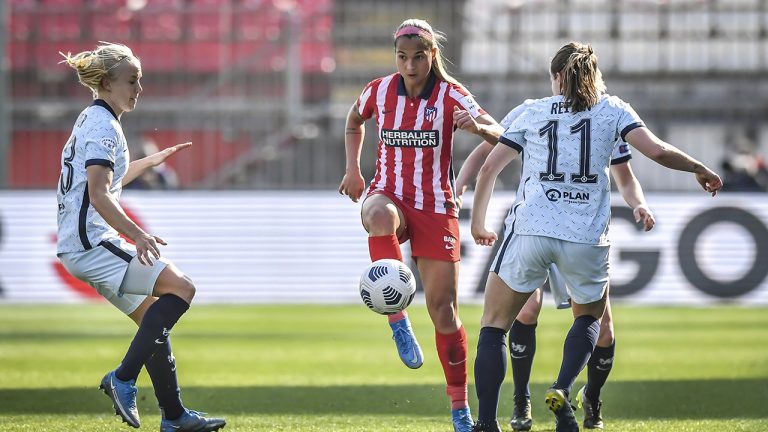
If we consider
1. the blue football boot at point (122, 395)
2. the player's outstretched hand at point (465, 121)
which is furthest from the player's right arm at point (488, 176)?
the blue football boot at point (122, 395)

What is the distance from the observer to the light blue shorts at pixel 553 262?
6.21 meters

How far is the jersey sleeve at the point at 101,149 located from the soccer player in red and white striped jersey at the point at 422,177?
1.48m

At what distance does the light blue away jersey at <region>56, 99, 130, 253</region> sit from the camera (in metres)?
6.23

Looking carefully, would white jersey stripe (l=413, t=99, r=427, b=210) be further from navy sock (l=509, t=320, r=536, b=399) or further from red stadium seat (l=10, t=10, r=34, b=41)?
red stadium seat (l=10, t=10, r=34, b=41)

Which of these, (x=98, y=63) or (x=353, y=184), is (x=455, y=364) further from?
(x=98, y=63)

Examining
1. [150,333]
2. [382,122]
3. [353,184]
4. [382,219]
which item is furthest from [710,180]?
[150,333]

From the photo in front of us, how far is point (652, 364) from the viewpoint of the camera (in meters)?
10.8

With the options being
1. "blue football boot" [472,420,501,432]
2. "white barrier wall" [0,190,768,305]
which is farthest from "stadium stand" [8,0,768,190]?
"blue football boot" [472,420,501,432]

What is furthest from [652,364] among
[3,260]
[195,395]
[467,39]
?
[467,39]

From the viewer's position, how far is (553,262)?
248 inches

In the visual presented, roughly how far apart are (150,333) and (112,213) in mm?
653

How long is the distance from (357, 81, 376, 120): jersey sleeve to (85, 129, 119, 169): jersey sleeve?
5.29ft

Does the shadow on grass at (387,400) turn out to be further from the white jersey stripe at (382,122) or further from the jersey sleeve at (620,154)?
the jersey sleeve at (620,154)

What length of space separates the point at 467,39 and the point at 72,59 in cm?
1476
